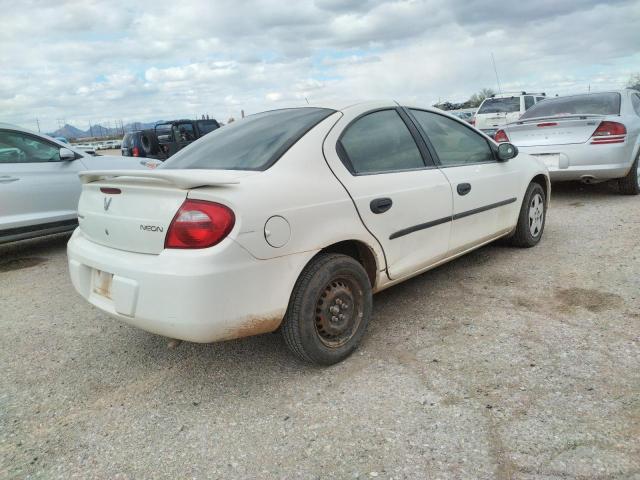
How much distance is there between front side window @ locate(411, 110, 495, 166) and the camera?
361 cm

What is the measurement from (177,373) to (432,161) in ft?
7.05

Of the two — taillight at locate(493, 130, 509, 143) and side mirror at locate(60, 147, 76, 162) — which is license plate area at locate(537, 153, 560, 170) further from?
side mirror at locate(60, 147, 76, 162)

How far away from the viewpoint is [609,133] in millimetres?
6227

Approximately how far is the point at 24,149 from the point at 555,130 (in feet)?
21.1

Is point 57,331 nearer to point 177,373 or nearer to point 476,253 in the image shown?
point 177,373

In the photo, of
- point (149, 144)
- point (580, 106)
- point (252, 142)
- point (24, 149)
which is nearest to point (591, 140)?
point (580, 106)

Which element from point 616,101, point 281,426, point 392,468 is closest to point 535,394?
point 392,468

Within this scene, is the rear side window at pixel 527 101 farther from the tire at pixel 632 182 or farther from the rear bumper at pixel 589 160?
the rear bumper at pixel 589 160

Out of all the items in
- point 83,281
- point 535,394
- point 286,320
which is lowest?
point 535,394

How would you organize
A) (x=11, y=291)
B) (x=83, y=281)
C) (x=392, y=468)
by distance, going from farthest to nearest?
(x=11, y=291) → (x=83, y=281) → (x=392, y=468)

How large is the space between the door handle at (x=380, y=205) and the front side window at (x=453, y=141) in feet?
2.62

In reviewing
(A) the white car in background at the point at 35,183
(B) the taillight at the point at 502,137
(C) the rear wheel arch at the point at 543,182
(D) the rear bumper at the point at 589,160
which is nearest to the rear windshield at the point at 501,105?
(B) the taillight at the point at 502,137

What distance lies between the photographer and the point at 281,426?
229 cm

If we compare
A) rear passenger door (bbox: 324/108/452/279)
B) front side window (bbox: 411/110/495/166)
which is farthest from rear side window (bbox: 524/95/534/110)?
rear passenger door (bbox: 324/108/452/279)
